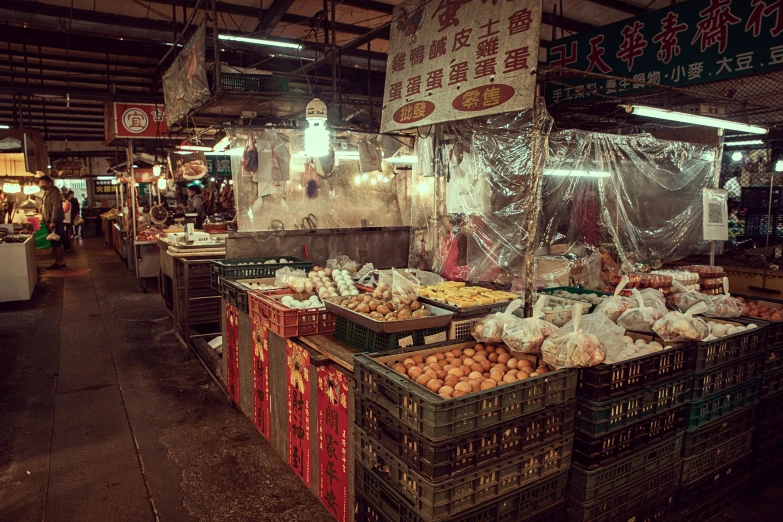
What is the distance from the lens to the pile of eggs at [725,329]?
11.2 feet

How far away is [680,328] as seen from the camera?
2965 mm

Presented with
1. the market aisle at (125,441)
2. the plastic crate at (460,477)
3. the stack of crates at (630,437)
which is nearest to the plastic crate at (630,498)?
the stack of crates at (630,437)

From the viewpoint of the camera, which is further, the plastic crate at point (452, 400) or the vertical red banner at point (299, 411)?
the vertical red banner at point (299, 411)

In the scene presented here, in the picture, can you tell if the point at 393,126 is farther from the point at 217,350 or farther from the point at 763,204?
the point at 763,204

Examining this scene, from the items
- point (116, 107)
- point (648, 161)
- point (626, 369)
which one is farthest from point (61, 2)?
point (626, 369)

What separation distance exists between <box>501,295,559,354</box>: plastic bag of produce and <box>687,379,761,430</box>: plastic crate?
3.66 feet

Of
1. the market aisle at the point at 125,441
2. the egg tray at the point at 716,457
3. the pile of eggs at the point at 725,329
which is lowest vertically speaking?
the market aisle at the point at 125,441

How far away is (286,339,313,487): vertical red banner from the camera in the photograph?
356 cm

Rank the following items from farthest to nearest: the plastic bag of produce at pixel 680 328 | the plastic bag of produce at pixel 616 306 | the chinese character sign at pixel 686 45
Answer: the chinese character sign at pixel 686 45 → the plastic bag of produce at pixel 616 306 → the plastic bag of produce at pixel 680 328

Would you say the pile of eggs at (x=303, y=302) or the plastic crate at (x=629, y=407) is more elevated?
the pile of eggs at (x=303, y=302)

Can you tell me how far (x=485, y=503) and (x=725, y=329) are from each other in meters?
2.31

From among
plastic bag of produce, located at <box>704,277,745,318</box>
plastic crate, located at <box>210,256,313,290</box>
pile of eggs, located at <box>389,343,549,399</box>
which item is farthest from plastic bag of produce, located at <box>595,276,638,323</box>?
plastic crate, located at <box>210,256,313,290</box>

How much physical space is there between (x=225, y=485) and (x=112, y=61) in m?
10.3

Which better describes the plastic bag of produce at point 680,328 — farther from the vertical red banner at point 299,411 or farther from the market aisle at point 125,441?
the market aisle at point 125,441
